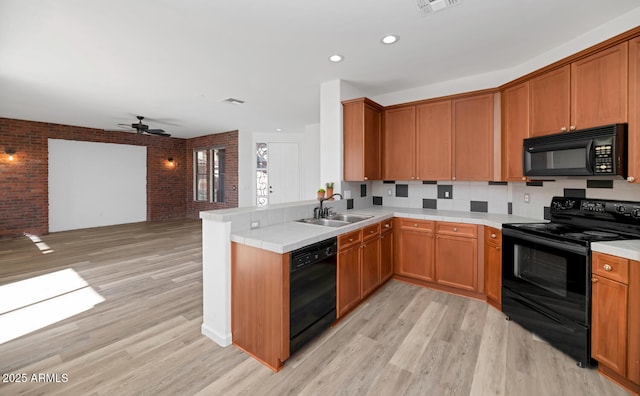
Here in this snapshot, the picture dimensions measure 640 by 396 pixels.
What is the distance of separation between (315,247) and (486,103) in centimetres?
273

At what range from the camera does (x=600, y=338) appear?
193cm

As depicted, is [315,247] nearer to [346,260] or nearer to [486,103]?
[346,260]

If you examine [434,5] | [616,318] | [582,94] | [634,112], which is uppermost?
[434,5]

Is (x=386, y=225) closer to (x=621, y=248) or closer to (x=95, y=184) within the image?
(x=621, y=248)

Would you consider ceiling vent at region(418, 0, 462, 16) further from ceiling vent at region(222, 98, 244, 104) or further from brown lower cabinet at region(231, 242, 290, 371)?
ceiling vent at region(222, 98, 244, 104)

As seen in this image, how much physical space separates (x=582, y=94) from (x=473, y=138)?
→ 3.67 ft

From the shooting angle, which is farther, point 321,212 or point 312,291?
point 321,212

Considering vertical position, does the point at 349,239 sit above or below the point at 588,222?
below

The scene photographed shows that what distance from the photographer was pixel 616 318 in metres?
1.85

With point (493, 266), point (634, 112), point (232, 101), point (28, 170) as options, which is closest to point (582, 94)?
point (634, 112)

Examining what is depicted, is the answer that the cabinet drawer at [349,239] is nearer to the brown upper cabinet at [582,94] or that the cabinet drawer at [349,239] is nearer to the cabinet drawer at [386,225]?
the cabinet drawer at [386,225]

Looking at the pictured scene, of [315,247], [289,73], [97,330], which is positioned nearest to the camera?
[315,247]

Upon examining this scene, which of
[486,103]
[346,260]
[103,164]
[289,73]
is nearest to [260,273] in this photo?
[346,260]

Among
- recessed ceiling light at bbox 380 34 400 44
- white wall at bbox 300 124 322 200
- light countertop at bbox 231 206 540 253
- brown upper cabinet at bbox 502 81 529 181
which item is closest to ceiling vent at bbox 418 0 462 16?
recessed ceiling light at bbox 380 34 400 44
